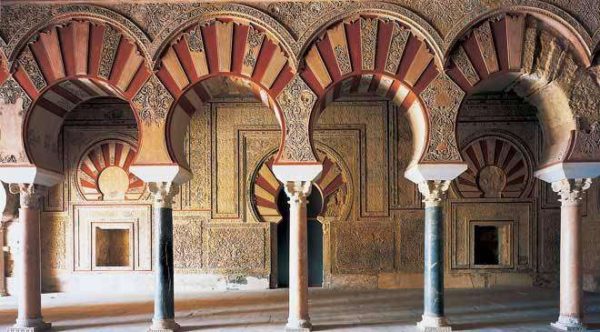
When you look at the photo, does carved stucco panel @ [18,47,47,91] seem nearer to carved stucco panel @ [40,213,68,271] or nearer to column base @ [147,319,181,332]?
column base @ [147,319,181,332]

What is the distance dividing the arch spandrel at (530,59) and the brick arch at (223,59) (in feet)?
6.18

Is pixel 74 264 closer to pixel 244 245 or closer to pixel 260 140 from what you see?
pixel 244 245

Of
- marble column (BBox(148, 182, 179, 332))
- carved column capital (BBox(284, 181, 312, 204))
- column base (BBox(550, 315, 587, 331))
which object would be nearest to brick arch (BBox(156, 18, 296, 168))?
marble column (BBox(148, 182, 179, 332))

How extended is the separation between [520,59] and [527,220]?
359 centimetres

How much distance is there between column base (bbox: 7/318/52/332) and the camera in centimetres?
551

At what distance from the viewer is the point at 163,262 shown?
5637 millimetres

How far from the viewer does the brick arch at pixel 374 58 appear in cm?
558

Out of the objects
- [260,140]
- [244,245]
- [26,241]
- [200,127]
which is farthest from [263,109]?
[26,241]

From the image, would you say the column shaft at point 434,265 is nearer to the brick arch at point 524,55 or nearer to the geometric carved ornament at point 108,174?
the brick arch at point 524,55

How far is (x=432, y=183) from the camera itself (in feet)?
18.2

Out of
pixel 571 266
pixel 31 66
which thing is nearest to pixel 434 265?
pixel 571 266

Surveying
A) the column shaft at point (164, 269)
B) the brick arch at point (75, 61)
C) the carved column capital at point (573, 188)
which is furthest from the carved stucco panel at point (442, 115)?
the brick arch at point (75, 61)

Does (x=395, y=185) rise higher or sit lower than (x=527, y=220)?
higher

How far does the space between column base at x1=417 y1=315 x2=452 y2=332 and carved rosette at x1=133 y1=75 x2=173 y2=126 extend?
3.55 m
